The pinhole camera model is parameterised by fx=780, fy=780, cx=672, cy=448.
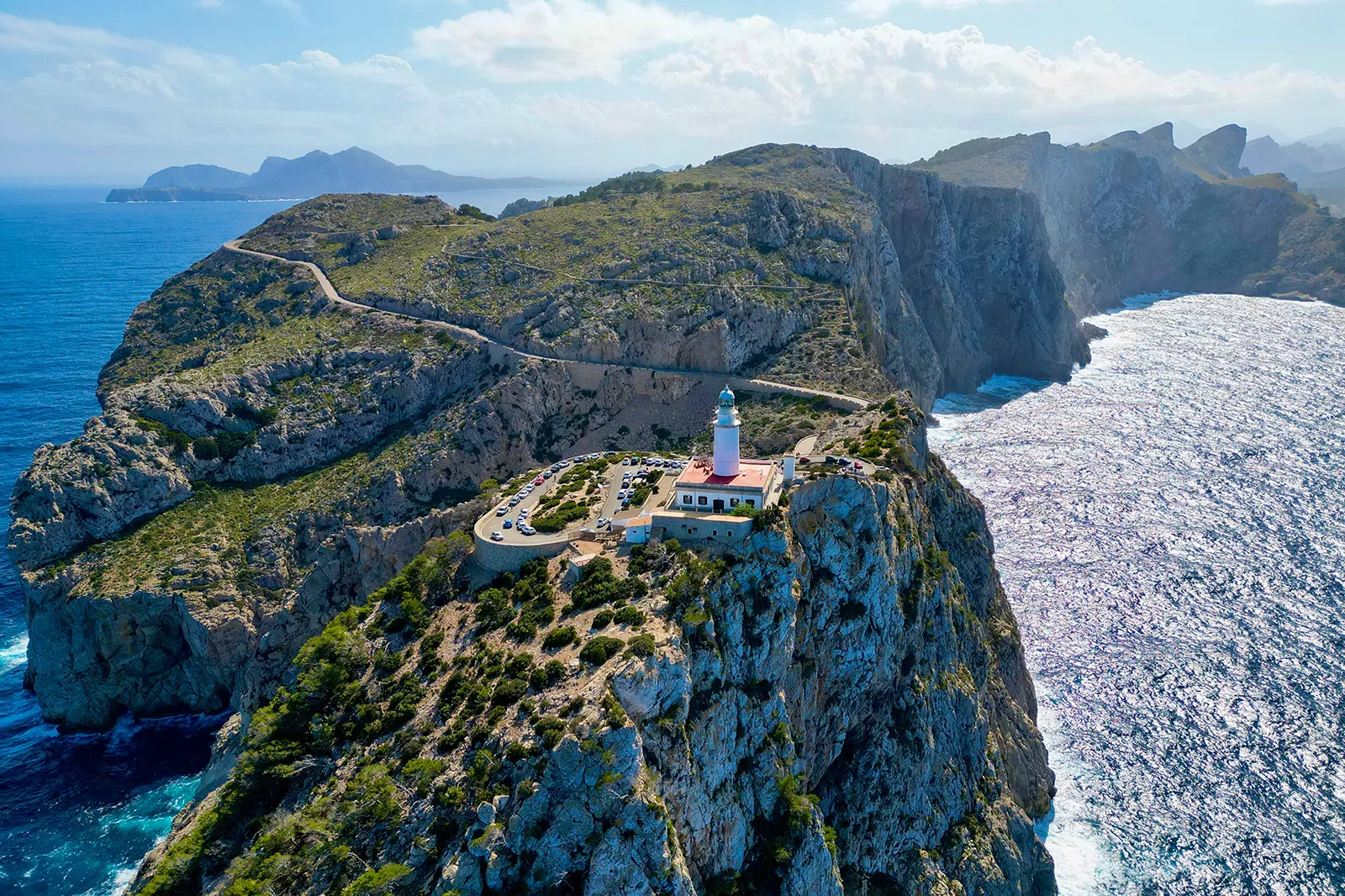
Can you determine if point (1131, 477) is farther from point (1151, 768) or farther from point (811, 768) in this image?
point (811, 768)

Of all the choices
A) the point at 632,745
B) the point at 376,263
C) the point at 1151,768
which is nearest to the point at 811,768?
the point at 632,745

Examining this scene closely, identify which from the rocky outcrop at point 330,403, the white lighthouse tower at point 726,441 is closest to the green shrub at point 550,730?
the white lighthouse tower at point 726,441

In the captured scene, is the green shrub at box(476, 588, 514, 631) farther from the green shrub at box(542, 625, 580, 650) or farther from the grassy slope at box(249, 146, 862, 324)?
the grassy slope at box(249, 146, 862, 324)

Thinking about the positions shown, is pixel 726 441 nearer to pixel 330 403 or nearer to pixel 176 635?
pixel 176 635

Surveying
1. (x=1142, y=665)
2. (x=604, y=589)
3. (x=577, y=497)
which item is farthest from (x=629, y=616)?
(x=1142, y=665)

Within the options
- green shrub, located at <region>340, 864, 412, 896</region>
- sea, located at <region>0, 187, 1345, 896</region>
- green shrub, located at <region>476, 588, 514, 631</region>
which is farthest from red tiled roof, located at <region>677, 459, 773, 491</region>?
sea, located at <region>0, 187, 1345, 896</region>

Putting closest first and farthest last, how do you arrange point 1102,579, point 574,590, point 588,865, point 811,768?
point 588,865 → point 574,590 → point 811,768 → point 1102,579
